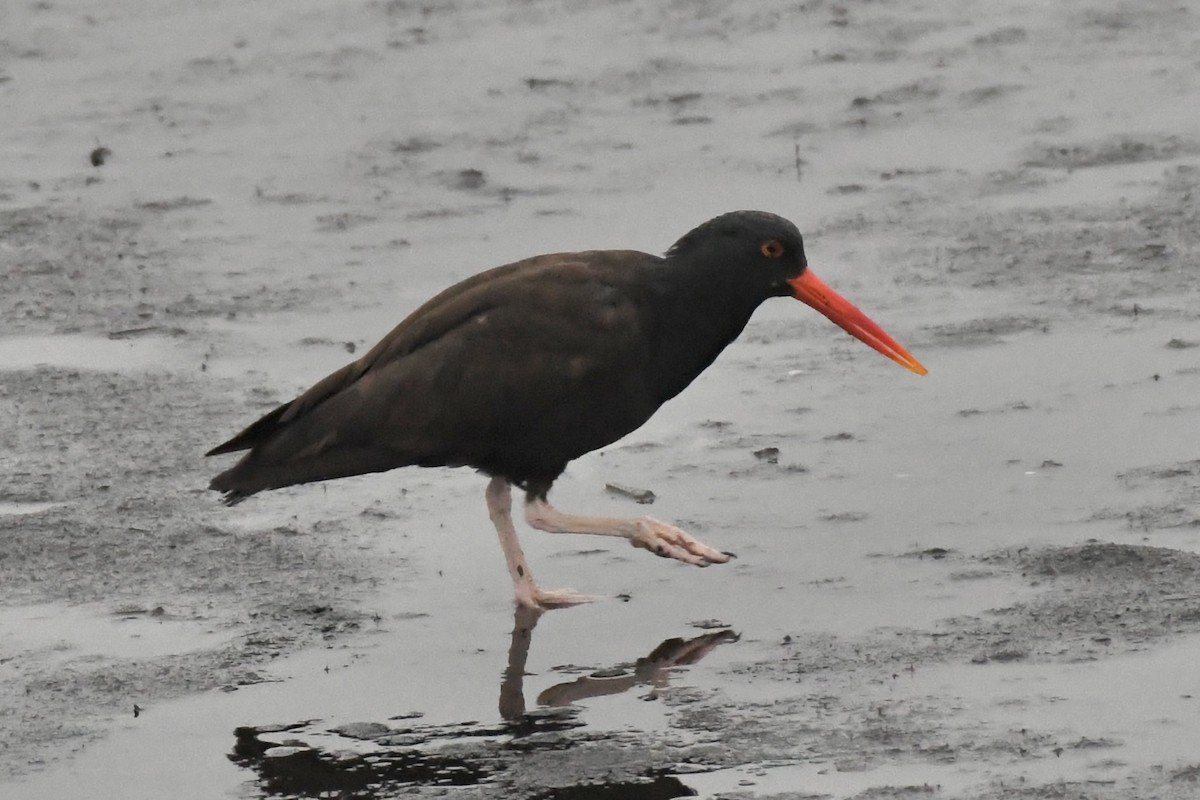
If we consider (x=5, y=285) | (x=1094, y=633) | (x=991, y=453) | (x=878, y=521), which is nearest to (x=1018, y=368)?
(x=991, y=453)

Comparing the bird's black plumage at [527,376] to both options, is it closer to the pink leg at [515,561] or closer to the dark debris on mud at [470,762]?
the pink leg at [515,561]

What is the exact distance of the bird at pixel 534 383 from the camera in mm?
6613

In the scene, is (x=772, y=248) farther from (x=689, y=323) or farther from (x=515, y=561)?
(x=515, y=561)

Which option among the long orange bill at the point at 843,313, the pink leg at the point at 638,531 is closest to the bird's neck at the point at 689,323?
the long orange bill at the point at 843,313

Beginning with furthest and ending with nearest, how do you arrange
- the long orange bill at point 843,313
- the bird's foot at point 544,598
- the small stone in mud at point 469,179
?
the small stone in mud at point 469,179, the long orange bill at point 843,313, the bird's foot at point 544,598

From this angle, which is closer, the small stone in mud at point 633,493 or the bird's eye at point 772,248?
the bird's eye at point 772,248

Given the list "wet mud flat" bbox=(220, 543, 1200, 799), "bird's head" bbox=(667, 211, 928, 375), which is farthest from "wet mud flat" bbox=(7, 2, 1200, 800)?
"bird's head" bbox=(667, 211, 928, 375)

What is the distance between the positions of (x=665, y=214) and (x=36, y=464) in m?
3.57

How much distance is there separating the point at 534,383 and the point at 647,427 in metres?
1.46

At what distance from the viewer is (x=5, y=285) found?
995cm

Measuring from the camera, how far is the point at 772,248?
6.85 metres

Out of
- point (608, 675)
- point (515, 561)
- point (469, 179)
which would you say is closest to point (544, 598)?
point (515, 561)

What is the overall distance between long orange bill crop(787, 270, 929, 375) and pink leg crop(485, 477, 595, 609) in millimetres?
1102

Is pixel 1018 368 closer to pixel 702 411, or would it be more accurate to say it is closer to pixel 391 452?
pixel 702 411
